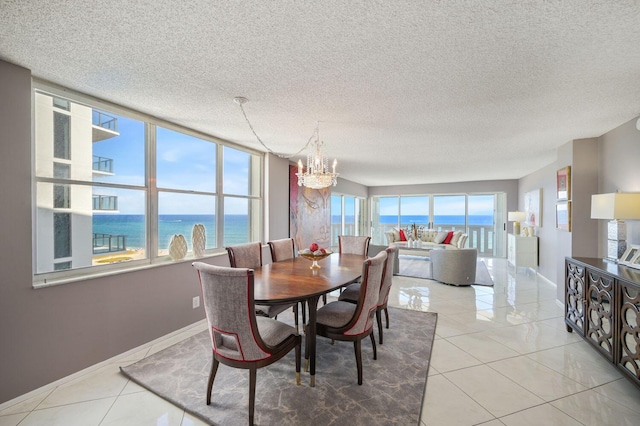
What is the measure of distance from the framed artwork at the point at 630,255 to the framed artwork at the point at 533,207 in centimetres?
353

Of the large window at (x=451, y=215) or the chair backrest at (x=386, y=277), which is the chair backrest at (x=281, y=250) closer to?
the chair backrest at (x=386, y=277)

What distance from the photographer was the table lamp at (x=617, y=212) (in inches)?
103

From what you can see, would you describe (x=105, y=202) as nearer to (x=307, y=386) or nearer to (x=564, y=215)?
(x=307, y=386)

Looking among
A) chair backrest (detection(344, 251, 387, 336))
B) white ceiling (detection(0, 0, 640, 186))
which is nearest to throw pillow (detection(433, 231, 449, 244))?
white ceiling (detection(0, 0, 640, 186))

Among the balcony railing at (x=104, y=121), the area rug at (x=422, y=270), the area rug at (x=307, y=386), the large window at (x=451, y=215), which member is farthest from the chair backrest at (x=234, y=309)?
the large window at (x=451, y=215)

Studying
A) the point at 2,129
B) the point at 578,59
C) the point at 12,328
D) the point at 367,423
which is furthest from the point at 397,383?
the point at 2,129

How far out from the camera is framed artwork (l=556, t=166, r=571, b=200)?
393 centimetres

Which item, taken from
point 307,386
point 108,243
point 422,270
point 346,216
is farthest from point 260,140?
point 346,216

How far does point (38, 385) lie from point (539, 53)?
13.9 ft

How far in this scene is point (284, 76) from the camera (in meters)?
2.13

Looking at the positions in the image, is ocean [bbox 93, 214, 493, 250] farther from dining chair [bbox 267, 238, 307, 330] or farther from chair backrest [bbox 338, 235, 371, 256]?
chair backrest [bbox 338, 235, 371, 256]

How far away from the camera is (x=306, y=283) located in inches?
92.2

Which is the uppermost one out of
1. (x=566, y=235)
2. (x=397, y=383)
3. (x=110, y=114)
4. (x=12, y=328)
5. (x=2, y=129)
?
(x=110, y=114)

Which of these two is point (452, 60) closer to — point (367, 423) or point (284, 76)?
point (284, 76)
